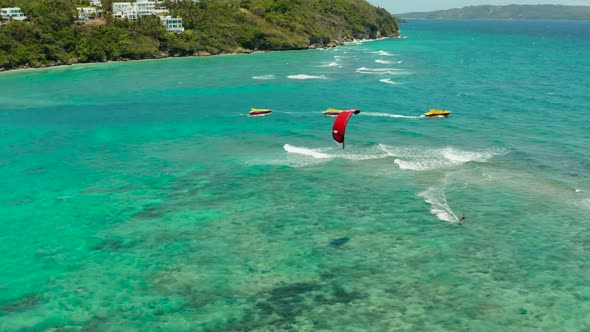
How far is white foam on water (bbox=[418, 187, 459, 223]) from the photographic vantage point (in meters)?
38.9

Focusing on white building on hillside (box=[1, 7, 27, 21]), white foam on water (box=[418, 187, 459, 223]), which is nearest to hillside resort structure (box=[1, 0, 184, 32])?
white building on hillside (box=[1, 7, 27, 21])

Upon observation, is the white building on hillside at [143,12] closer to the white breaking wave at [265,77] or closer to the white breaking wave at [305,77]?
the white breaking wave at [265,77]

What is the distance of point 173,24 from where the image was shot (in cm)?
17550

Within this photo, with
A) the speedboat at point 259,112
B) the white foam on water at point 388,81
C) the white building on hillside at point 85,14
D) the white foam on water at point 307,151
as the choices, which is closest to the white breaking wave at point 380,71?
the white foam on water at point 388,81

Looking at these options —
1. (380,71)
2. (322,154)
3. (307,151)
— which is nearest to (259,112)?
(307,151)

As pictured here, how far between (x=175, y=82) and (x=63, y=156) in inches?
2284

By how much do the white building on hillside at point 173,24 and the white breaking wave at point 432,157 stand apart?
443 feet

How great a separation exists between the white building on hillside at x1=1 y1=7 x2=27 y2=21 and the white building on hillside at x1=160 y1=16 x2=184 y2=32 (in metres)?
41.7

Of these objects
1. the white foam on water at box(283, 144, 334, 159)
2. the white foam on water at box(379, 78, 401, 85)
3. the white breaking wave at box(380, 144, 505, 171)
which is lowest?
the white foam on water at box(283, 144, 334, 159)

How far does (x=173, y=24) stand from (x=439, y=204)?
15226 cm

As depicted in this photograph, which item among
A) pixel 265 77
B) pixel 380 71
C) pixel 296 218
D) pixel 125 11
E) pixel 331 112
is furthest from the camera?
pixel 125 11

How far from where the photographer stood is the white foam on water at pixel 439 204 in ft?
128

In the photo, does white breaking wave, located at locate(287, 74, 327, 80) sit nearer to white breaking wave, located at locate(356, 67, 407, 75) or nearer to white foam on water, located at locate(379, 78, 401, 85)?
white breaking wave, located at locate(356, 67, 407, 75)

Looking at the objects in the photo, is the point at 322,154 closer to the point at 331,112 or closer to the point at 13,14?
the point at 331,112
